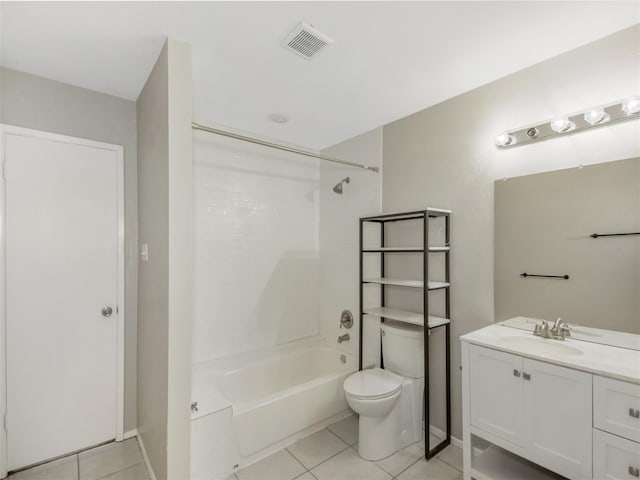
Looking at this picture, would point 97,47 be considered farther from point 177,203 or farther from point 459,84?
point 459,84

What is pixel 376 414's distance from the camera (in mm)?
1975

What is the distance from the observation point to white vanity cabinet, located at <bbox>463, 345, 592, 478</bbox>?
4.29ft

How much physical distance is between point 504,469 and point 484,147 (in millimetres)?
1939

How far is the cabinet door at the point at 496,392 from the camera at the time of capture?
150 cm

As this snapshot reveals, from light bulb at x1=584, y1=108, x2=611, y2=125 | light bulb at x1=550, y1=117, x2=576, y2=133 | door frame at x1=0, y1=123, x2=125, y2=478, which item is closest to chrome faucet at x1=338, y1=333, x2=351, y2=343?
door frame at x1=0, y1=123, x2=125, y2=478

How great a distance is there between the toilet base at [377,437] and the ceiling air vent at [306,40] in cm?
230

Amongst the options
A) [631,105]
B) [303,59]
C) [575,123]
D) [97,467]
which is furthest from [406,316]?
[97,467]

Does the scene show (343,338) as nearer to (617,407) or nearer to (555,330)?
(555,330)

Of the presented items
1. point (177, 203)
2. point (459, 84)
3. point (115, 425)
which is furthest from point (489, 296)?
point (115, 425)

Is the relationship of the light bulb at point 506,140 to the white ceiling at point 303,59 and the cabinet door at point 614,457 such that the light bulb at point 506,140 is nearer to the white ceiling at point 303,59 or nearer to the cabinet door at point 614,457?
the white ceiling at point 303,59

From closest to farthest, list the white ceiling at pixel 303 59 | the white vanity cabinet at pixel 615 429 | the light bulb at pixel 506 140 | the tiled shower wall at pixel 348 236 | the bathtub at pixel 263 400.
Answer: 1. the white vanity cabinet at pixel 615 429
2. the white ceiling at pixel 303 59
3. the bathtub at pixel 263 400
4. the light bulb at pixel 506 140
5. the tiled shower wall at pixel 348 236

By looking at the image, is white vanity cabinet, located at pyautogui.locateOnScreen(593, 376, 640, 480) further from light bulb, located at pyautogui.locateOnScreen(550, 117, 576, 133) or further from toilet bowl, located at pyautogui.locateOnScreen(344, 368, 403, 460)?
light bulb, located at pyautogui.locateOnScreen(550, 117, 576, 133)

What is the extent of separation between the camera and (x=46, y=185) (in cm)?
199

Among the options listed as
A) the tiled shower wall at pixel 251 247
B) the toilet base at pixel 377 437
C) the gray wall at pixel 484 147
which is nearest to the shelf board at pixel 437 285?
the gray wall at pixel 484 147
